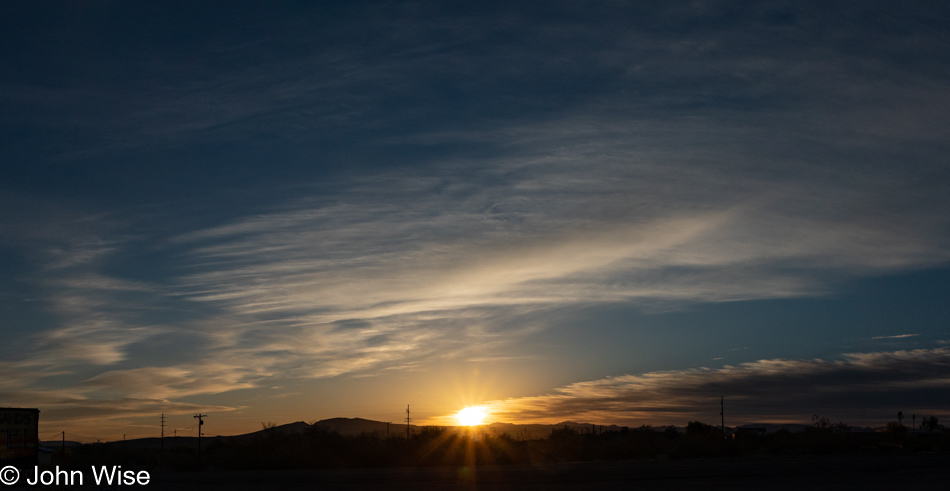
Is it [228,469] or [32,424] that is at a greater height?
[32,424]

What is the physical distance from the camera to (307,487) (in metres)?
27.0

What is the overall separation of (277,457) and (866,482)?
32.6 meters

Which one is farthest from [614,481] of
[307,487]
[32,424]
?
[32,424]

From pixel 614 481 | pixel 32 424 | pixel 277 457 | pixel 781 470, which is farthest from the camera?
pixel 277 457

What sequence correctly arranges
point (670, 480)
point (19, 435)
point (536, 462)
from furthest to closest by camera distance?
point (536, 462) < point (19, 435) < point (670, 480)

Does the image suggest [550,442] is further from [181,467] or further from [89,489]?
[89,489]
